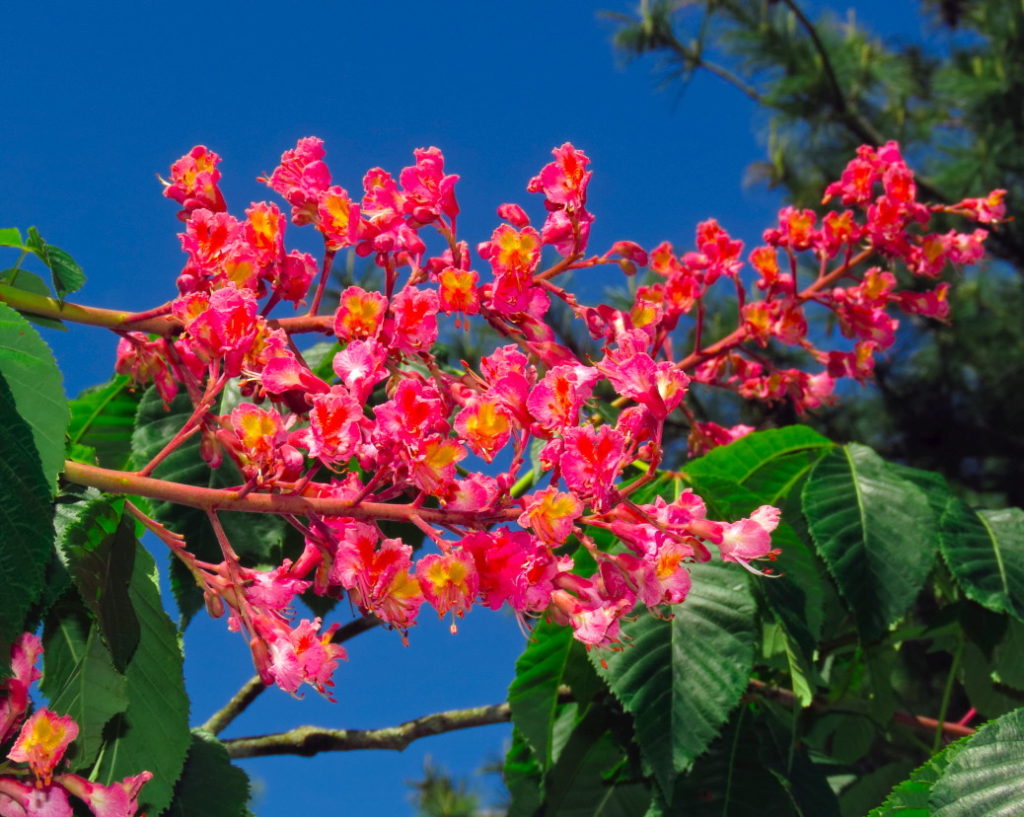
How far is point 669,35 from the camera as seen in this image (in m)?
8.69

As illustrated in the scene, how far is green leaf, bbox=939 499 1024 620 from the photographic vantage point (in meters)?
1.66

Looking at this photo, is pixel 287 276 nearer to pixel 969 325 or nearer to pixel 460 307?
pixel 460 307

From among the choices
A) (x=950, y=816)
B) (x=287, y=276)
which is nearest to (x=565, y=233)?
(x=287, y=276)

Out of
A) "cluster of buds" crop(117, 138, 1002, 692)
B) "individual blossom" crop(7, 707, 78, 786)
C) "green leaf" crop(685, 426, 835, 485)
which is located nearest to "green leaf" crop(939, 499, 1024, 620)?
"green leaf" crop(685, 426, 835, 485)

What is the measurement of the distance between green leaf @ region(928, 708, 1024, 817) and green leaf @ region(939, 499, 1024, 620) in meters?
0.54

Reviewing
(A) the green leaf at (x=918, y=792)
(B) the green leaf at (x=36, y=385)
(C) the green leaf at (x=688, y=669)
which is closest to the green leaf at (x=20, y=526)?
(B) the green leaf at (x=36, y=385)

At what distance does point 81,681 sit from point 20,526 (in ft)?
1.01

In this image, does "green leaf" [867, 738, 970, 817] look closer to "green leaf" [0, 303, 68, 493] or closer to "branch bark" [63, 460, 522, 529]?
"branch bark" [63, 460, 522, 529]

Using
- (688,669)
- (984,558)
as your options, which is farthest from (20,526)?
(984,558)

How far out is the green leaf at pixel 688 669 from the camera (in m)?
1.38

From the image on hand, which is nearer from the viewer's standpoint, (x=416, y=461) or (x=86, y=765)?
(x=416, y=461)

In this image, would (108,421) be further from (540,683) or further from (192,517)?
(540,683)

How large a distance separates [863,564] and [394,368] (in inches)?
34.0

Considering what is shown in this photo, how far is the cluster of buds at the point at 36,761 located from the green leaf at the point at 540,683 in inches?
23.7
